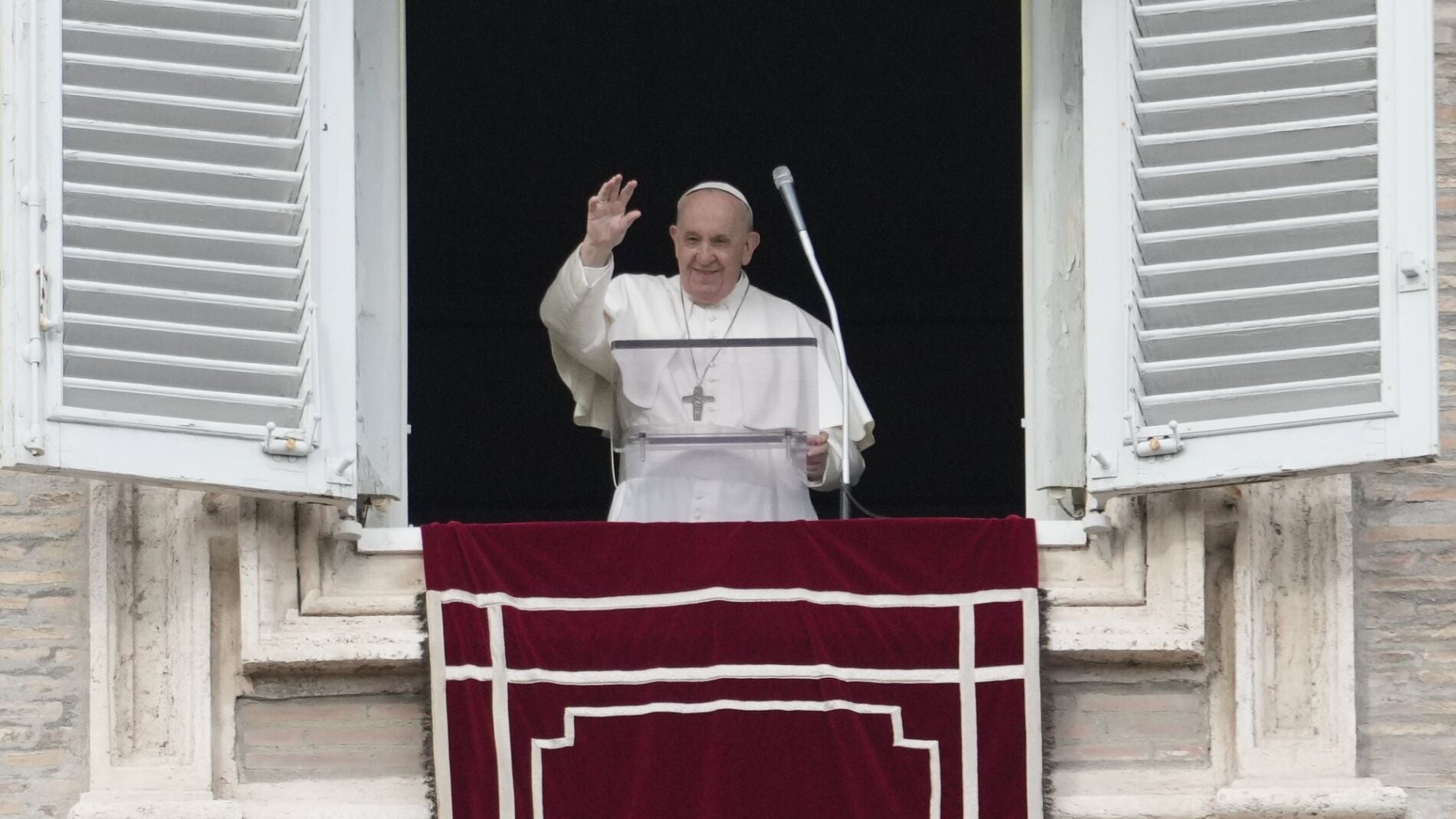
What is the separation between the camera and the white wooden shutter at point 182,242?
243 inches

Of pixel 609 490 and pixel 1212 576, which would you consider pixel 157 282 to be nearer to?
pixel 1212 576

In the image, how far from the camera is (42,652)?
6598 millimetres

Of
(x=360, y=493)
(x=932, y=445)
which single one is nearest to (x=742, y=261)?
(x=360, y=493)

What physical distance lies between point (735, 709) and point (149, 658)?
1285mm

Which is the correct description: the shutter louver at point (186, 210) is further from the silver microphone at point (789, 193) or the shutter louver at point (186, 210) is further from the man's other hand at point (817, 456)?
the man's other hand at point (817, 456)

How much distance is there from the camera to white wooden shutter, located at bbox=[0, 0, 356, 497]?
6.18m

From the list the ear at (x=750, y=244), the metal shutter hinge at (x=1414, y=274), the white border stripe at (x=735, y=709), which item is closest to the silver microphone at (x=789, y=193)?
the ear at (x=750, y=244)

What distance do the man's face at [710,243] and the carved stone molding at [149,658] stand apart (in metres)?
1.52

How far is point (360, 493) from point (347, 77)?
3.14ft

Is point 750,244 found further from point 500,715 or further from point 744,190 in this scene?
point 744,190

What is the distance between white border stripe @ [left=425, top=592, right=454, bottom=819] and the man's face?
4.61 ft

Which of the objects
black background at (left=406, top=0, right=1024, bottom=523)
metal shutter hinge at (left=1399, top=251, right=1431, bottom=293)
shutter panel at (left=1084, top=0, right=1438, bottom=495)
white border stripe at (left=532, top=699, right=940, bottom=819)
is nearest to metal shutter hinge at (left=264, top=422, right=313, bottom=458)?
white border stripe at (left=532, top=699, right=940, bottom=819)

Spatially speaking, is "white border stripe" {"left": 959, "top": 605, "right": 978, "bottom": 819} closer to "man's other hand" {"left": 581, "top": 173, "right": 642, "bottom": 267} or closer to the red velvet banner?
the red velvet banner

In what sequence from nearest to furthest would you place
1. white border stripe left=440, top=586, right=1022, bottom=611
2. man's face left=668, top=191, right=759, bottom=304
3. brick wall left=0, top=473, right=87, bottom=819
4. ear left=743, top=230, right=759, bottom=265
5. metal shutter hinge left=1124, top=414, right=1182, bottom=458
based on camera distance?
metal shutter hinge left=1124, top=414, right=1182, bottom=458 < white border stripe left=440, top=586, right=1022, bottom=611 < brick wall left=0, top=473, right=87, bottom=819 < man's face left=668, top=191, right=759, bottom=304 < ear left=743, top=230, right=759, bottom=265
